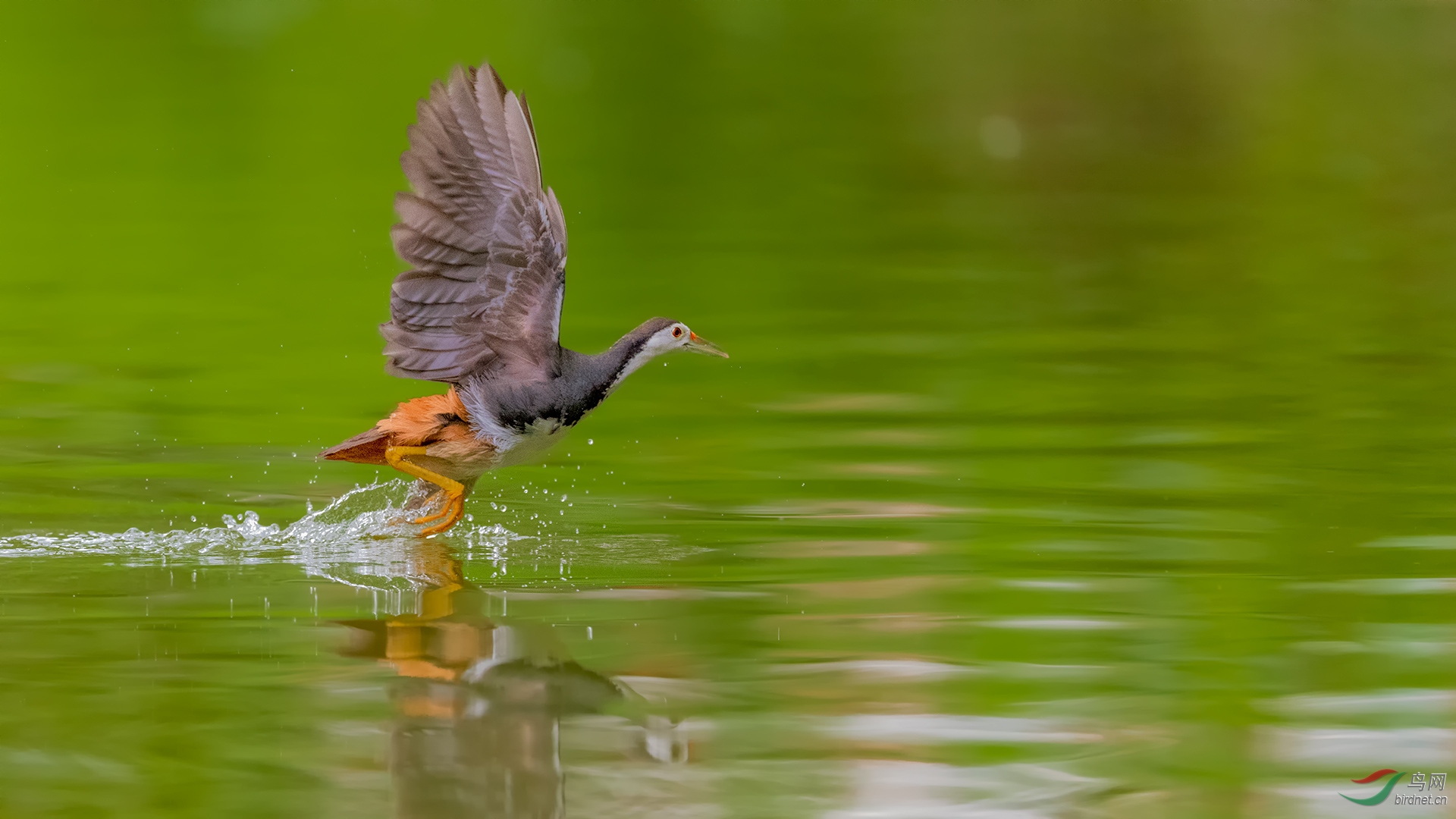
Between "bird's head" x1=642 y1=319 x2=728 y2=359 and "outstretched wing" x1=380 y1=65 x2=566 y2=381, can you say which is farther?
"bird's head" x1=642 y1=319 x2=728 y2=359

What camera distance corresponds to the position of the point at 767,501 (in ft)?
29.7

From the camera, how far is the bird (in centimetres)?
794

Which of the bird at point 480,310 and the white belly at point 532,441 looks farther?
the white belly at point 532,441

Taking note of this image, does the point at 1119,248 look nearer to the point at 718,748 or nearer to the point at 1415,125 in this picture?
the point at 1415,125

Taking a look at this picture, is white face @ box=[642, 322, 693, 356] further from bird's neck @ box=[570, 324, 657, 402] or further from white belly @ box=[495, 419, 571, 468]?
white belly @ box=[495, 419, 571, 468]

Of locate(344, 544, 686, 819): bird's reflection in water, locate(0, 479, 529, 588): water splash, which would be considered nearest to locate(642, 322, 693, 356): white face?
locate(0, 479, 529, 588): water splash

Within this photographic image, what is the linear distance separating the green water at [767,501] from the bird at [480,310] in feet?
1.51

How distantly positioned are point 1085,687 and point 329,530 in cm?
352

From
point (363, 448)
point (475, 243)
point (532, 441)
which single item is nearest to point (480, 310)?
point (475, 243)

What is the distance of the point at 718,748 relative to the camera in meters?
5.86

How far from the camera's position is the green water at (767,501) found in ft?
19.2

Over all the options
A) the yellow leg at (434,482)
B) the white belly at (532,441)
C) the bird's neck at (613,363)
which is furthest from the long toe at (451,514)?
the bird's neck at (613,363)

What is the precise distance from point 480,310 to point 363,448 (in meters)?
0.73

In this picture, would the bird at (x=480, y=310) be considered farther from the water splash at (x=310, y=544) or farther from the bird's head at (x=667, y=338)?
the water splash at (x=310, y=544)
